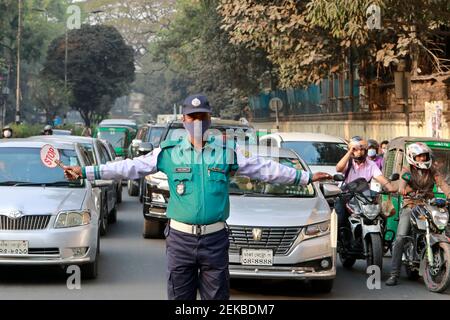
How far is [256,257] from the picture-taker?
36.2 feet

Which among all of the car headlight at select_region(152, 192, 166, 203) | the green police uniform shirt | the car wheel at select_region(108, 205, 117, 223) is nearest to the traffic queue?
the car headlight at select_region(152, 192, 166, 203)

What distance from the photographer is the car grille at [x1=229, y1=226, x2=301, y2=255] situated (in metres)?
11.1

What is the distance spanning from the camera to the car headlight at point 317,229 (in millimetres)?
11258

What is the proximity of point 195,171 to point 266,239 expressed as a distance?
13.8ft

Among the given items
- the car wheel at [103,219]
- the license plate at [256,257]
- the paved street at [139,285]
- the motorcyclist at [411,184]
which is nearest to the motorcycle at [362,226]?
the motorcyclist at [411,184]

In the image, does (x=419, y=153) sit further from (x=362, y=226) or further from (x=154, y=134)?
(x=154, y=134)

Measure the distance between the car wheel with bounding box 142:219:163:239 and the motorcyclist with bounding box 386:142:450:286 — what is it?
5.22 meters

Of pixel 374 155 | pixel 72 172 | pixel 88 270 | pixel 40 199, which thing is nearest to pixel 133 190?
pixel 374 155

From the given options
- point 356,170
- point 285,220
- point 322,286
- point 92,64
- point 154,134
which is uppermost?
point 92,64

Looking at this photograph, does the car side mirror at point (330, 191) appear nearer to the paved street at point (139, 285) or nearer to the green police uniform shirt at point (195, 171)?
the paved street at point (139, 285)

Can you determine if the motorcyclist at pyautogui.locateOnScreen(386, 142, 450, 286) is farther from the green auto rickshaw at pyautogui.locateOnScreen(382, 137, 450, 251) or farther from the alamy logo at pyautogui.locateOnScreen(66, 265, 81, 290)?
the alamy logo at pyautogui.locateOnScreen(66, 265, 81, 290)

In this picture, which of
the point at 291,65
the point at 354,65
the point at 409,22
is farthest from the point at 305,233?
the point at 354,65

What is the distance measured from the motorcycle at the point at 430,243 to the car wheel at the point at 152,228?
5.19 meters

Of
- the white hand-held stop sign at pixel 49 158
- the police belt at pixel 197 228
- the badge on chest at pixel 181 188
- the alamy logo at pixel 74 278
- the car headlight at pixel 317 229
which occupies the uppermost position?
the white hand-held stop sign at pixel 49 158
